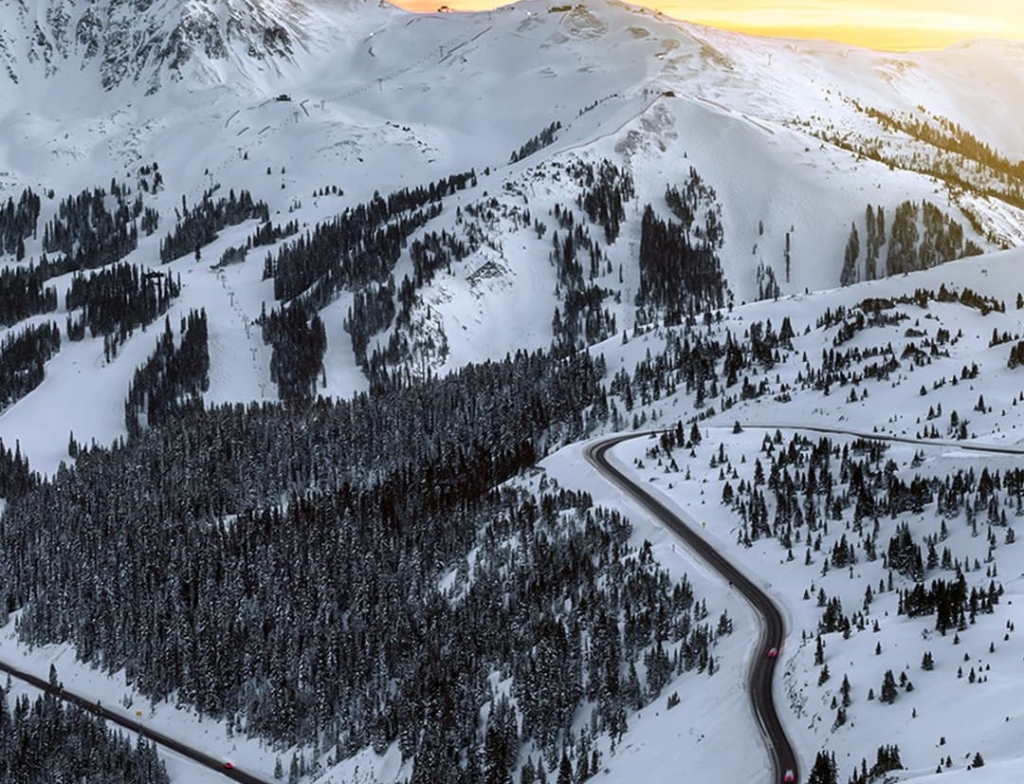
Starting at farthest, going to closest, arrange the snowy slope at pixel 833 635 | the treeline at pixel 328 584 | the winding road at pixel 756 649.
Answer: the treeline at pixel 328 584 < the winding road at pixel 756 649 < the snowy slope at pixel 833 635

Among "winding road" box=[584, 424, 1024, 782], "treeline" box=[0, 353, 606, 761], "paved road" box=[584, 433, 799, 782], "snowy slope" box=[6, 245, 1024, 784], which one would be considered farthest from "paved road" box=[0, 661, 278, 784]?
"winding road" box=[584, 424, 1024, 782]

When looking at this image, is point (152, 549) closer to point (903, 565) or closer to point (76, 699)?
point (76, 699)

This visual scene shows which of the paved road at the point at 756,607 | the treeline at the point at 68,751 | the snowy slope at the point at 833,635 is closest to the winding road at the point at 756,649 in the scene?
the paved road at the point at 756,607

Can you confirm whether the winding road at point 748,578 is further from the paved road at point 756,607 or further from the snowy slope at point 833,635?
the snowy slope at point 833,635

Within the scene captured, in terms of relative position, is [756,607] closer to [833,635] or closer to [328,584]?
[833,635]

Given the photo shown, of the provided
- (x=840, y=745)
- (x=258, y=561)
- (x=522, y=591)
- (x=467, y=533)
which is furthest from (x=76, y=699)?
(x=840, y=745)

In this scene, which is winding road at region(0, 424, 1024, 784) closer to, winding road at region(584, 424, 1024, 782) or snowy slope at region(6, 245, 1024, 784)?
winding road at region(584, 424, 1024, 782)

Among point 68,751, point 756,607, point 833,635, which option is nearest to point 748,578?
point 756,607
